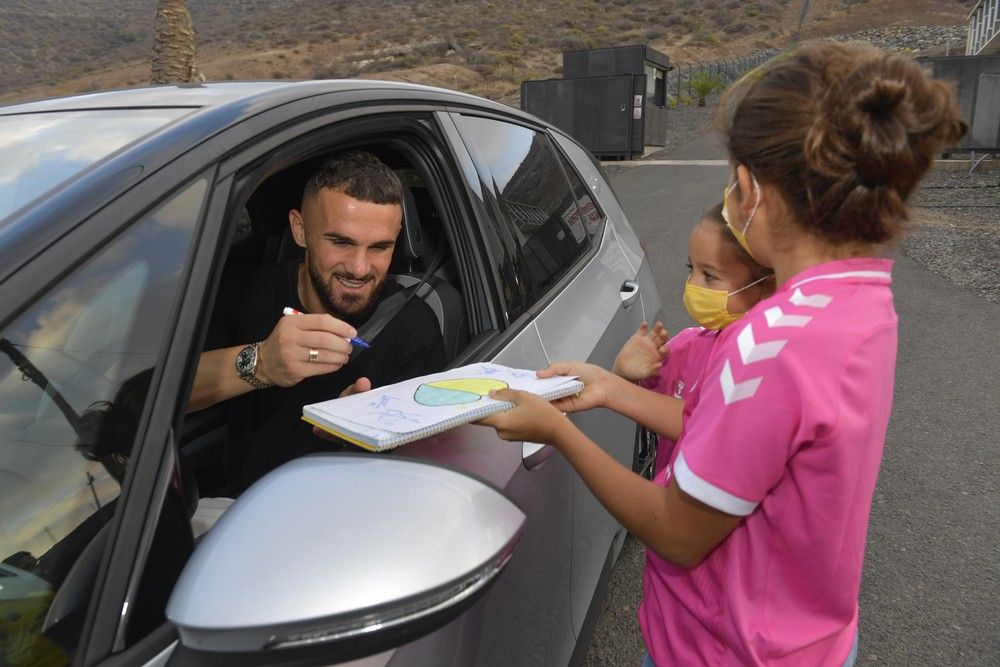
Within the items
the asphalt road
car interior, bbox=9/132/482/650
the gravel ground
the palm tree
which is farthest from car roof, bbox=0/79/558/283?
the palm tree

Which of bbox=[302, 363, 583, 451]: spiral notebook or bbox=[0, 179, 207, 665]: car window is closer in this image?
bbox=[0, 179, 207, 665]: car window

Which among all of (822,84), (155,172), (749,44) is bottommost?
(749,44)

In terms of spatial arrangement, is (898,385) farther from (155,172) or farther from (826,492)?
(155,172)

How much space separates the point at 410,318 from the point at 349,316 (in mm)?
203

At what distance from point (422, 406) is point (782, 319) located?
606 millimetres

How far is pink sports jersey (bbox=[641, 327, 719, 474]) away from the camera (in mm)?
1738

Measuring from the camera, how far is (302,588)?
0.93 meters

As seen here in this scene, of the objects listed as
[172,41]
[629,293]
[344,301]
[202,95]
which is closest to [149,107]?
[202,95]

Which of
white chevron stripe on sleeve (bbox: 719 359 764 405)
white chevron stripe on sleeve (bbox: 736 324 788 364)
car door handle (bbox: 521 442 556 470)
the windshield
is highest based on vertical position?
the windshield

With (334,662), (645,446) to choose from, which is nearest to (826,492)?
(334,662)

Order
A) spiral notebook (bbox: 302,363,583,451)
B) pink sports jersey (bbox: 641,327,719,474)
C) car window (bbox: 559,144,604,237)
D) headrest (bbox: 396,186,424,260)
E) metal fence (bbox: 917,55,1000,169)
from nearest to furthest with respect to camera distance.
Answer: spiral notebook (bbox: 302,363,583,451) → pink sports jersey (bbox: 641,327,719,474) → headrest (bbox: 396,186,424,260) → car window (bbox: 559,144,604,237) → metal fence (bbox: 917,55,1000,169)

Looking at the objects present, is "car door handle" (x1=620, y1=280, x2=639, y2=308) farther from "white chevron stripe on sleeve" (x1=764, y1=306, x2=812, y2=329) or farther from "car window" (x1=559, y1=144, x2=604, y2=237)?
"white chevron stripe on sleeve" (x1=764, y1=306, x2=812, y2=329)

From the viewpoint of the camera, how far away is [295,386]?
83.4 inches

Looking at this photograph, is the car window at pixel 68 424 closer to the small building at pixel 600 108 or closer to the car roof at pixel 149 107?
the car roof at pixel 149 107
